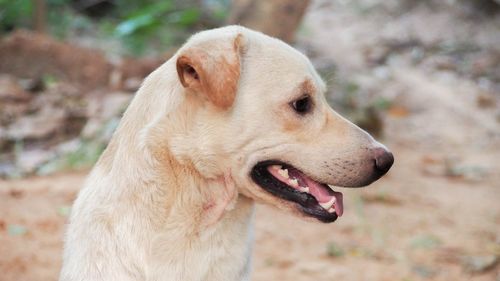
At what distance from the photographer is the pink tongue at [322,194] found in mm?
3422

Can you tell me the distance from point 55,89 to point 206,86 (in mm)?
5871

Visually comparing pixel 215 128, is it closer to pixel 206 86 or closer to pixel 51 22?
pixel 206 86

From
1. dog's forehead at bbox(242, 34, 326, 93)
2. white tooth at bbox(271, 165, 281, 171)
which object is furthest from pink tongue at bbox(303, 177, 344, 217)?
dog's forehead at bbox(242, 34, 326, 93)

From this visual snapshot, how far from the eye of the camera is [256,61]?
11.0ft

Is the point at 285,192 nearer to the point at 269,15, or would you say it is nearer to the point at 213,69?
the point at 213,69

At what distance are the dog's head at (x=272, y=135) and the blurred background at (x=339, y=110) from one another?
7.91 ft

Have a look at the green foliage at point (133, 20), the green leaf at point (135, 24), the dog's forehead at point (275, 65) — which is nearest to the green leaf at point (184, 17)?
the green foliage at point (133, 20)

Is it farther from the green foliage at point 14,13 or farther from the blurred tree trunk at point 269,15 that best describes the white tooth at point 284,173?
the green foliage at point 14,13

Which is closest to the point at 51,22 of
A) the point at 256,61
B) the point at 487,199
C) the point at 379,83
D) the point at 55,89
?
the point at 55,89

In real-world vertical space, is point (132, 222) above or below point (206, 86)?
below

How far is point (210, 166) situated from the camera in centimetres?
329

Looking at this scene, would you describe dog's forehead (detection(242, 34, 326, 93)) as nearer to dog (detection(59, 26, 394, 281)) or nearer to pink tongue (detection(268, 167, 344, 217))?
dog (detection(59, 26, 394, 281))

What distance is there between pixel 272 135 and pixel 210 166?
0.28m

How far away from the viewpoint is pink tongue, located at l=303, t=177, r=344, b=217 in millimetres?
3422
